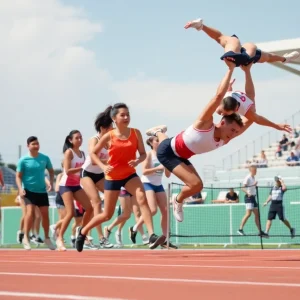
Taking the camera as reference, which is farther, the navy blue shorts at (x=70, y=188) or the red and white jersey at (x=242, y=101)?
the navy blue shorts at (x=70, y=188)

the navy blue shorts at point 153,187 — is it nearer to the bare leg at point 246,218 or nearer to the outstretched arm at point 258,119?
the bare leg at point 246,218

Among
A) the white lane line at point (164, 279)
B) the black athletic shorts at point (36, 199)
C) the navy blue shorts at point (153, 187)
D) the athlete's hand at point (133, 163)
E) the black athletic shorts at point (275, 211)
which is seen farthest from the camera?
the black athletic shorts at point (275, 211)

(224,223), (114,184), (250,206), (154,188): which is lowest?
(224,223)

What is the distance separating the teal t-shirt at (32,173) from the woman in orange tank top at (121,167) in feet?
13.8

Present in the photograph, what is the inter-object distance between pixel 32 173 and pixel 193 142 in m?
7.03

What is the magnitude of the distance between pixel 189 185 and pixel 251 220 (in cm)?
1180

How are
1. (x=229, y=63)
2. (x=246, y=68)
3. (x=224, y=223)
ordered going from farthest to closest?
(x=224, y=223) < (x=246, y=68) < (x=229, y=63)

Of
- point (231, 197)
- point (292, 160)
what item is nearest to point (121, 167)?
point (231, 197)

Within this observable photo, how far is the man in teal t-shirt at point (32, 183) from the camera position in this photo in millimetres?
17031

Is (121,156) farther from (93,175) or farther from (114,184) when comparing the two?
(93,175)

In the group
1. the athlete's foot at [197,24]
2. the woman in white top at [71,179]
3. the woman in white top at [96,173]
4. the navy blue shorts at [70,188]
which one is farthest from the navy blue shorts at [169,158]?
the navy blue shorts at [70,188]

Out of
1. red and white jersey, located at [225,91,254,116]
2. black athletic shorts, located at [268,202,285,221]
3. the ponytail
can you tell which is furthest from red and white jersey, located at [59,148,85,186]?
black athletic shorts, located at [268,202,285,221]

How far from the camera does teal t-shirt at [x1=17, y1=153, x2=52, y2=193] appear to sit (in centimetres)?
1716

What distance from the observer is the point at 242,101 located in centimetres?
1073
